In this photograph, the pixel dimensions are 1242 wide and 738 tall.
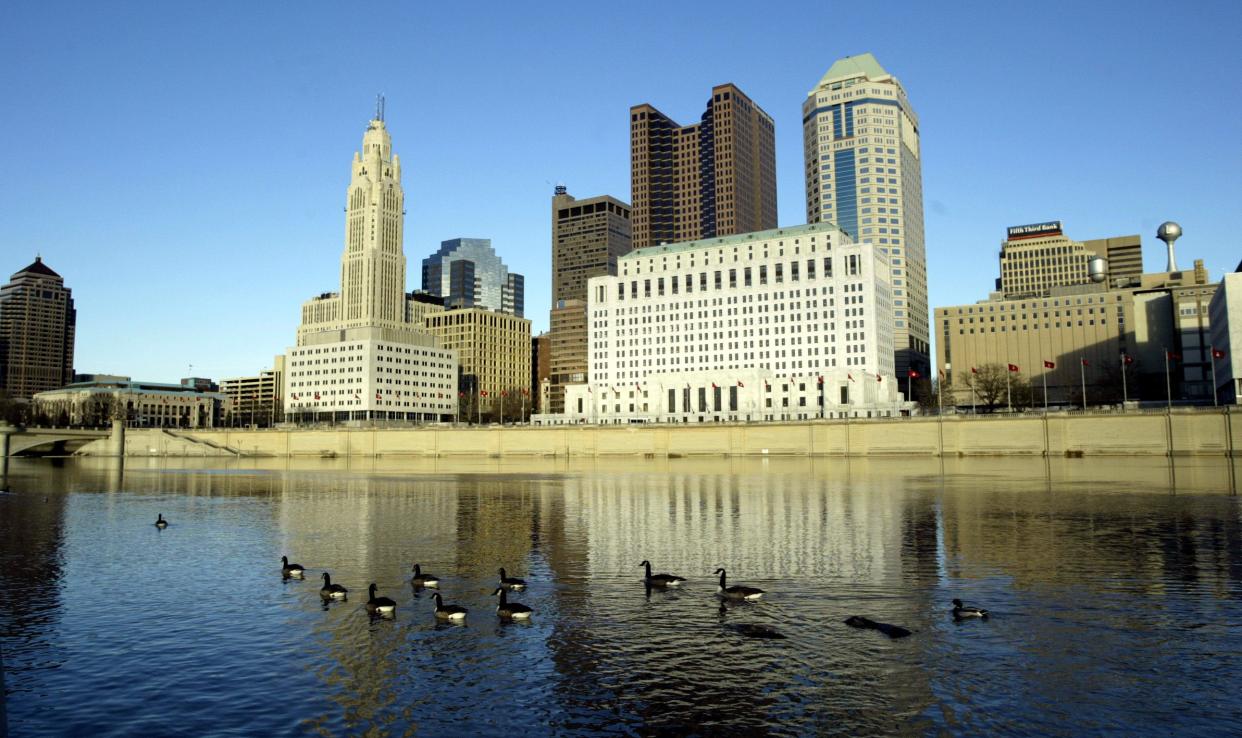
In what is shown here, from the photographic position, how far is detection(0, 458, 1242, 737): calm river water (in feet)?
59.3

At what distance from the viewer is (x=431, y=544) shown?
4272 centimetres

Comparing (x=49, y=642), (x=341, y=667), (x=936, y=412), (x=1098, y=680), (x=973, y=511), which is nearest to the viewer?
(x=1098, y=680)

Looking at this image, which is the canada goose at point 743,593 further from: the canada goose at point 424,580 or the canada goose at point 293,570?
the canada goose at point 293,570

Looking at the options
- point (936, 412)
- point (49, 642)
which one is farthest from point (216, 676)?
point (936, 412)

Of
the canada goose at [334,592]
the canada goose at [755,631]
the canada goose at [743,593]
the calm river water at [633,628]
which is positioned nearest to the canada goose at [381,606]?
the calm river water at [633,628]

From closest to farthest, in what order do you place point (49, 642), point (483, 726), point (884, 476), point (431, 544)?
point (483, 726) → point (49, 642) → point (431, 544) → point (884, 476)

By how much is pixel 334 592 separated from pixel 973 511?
4264 cm

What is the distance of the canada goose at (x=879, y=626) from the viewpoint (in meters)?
23.9

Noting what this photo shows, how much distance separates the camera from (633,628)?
2511cm

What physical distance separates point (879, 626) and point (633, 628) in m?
Result: 7.06

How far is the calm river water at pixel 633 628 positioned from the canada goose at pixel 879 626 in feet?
1.07

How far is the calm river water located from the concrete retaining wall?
8279cm

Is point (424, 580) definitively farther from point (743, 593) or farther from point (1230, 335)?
point (1230, 335)

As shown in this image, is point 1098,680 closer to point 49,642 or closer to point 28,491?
point 49,642
